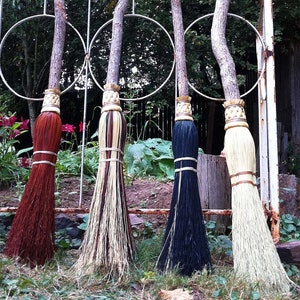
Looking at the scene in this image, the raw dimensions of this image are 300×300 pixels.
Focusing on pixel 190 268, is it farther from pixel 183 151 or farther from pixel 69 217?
pixel 69 217

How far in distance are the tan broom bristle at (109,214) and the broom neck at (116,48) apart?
0.36ft

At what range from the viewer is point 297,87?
18.3 ft

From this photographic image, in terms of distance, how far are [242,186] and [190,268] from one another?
0.37m

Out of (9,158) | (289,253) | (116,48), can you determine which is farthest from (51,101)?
(289,253)

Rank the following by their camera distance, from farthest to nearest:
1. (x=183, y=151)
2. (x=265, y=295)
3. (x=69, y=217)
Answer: (x=69, y=217) → (x=183, y=151) → (x=265, y=295)

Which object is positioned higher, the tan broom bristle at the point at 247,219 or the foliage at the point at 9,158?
the foliage at the point at 9,158

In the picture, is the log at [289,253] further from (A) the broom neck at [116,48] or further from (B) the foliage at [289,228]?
(A) the broom neck at [116,48]

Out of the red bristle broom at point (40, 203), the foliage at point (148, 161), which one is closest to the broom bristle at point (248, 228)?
the red bristle broom at point (40, 203)

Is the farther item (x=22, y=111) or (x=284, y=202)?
(x=22, y=111)

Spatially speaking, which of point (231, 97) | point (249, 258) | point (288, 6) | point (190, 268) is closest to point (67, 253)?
point (190, 268)

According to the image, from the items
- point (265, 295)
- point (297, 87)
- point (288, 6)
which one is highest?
point (288, 6)

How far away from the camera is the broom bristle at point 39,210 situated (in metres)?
1.97

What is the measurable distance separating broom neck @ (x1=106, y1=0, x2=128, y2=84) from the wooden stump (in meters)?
0.74

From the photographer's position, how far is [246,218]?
1899 mm
